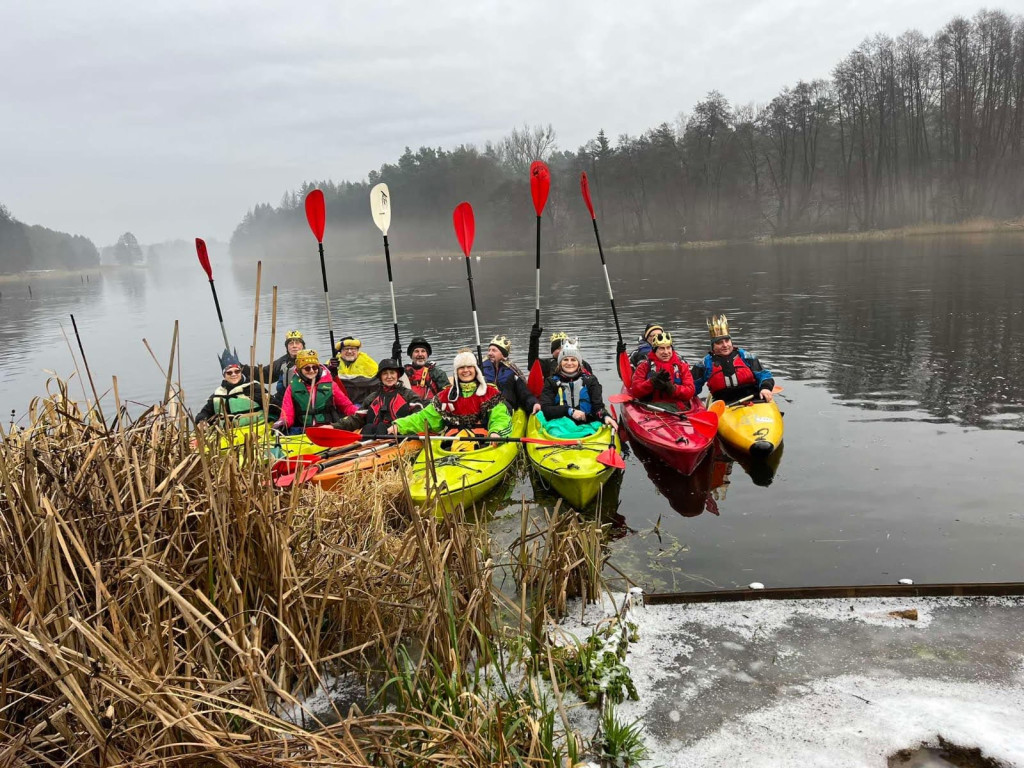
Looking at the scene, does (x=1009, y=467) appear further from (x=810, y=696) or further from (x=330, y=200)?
(x=330, y=200)

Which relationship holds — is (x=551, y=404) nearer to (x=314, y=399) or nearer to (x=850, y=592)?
(x=314, y=399)

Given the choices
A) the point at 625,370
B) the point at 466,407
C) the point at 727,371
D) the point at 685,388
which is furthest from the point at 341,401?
the point at 727,371

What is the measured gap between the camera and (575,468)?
21.2 feet

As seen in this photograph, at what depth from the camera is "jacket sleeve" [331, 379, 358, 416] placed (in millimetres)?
8578

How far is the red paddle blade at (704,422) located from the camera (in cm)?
748

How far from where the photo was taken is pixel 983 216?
43.9 m

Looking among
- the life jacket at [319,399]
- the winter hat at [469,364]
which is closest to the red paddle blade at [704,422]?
the winter hat at [469,364]

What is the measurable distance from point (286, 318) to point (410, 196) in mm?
52303

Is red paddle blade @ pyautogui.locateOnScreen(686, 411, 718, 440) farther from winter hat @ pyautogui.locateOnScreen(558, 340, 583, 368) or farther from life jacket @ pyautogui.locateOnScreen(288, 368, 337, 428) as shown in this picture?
life jacket @ pyautogui.locateOnScreen(288, 368, 337, 428)

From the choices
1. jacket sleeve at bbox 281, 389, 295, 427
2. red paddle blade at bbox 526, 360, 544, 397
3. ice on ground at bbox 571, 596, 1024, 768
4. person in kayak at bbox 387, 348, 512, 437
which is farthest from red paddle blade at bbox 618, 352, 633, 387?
ice on ground at bbox 571, 596, 1024, 768

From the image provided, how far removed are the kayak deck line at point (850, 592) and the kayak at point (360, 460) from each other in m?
3.08

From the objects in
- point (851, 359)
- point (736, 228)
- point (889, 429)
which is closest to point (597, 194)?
point (736, 228)

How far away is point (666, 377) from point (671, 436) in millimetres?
1161

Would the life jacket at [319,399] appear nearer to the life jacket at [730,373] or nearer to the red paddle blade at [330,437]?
the red paddle blade at [330,437]
